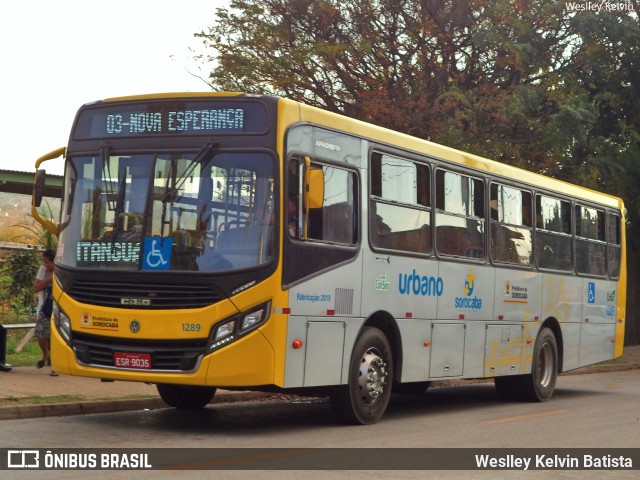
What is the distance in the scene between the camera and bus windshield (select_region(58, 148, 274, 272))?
36.4 feet

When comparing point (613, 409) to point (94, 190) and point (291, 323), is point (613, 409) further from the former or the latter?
point (94, 190)

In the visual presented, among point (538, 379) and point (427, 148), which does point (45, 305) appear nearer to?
point (427, 148)

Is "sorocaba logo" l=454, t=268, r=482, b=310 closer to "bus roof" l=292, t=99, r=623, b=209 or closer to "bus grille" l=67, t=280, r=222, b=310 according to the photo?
"bus roof" l=292, t=99, r=623, b=209

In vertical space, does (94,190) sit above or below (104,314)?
above

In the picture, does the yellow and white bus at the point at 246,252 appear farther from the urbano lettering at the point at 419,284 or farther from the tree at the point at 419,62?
the tree at the point at 419,62

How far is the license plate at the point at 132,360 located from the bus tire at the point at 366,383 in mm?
2258

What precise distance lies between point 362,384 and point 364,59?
18.9 m

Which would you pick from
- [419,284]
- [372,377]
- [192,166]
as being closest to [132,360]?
[192,166]

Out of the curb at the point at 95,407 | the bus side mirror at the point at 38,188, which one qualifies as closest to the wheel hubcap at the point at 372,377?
the curb at the point at 95,407

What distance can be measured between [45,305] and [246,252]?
595cm

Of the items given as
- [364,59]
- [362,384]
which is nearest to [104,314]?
[362,384]

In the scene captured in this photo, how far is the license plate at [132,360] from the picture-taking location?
438 inches

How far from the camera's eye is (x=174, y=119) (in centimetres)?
1162

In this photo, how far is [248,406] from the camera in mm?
14711
